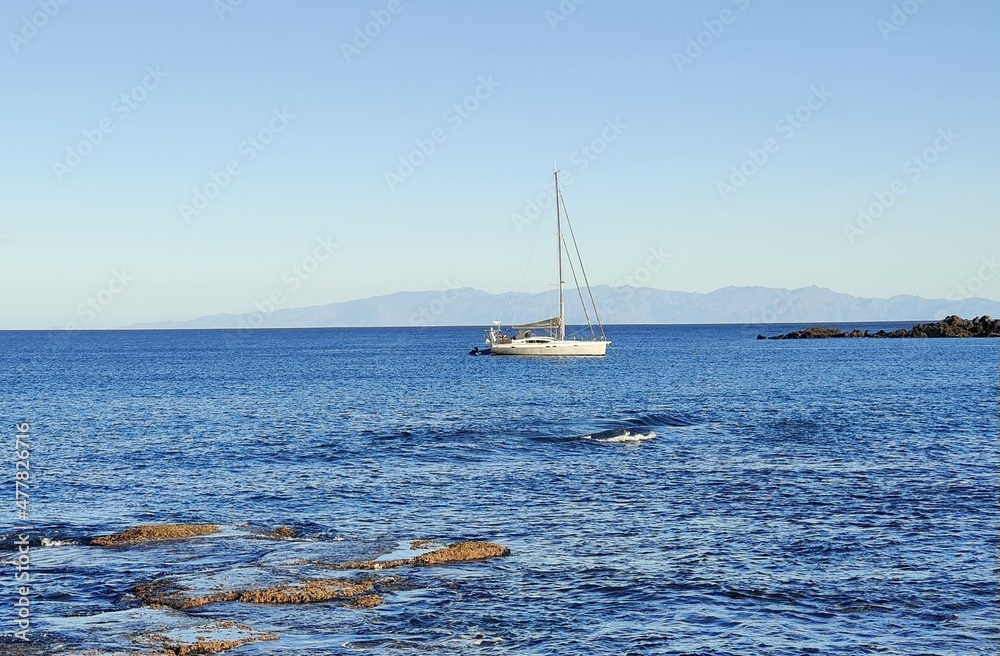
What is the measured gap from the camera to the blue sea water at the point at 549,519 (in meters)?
17.3

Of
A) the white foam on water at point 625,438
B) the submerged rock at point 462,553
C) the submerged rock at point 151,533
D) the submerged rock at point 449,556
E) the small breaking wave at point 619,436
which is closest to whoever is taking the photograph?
the submerged rock at point 449,556

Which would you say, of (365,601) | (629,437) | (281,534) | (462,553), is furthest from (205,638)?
(629,437)

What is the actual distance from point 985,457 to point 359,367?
9147cm

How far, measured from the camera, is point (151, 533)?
80.9ft

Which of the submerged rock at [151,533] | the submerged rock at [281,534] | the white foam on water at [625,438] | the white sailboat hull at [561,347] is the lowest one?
the submerged rock at [281,534]

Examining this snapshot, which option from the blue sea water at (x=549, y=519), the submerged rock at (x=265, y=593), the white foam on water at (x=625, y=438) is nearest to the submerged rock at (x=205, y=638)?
the blue sea water at (x=549, y=519)

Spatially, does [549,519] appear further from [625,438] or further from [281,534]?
[625,438]

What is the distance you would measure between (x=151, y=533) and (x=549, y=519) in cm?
1072

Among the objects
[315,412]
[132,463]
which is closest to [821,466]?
[132,463]

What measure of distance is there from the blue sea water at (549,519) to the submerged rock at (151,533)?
64 cm

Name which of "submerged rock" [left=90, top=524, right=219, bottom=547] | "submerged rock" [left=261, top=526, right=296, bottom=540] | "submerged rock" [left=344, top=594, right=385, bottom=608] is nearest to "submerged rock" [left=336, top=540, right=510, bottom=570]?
"submerged rock" [left=344, top=594, right=385, bottom=608]

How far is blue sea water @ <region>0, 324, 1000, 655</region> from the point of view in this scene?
17344mm

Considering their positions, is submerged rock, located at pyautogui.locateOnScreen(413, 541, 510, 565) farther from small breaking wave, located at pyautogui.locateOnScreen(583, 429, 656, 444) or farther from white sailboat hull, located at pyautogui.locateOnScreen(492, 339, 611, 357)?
white sailboat hull, located at pyautogui.locateOnScreen(492, 339, 611, 357)

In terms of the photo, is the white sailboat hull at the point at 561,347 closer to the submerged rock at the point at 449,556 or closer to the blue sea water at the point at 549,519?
the blue sea water at the point at 549,519
